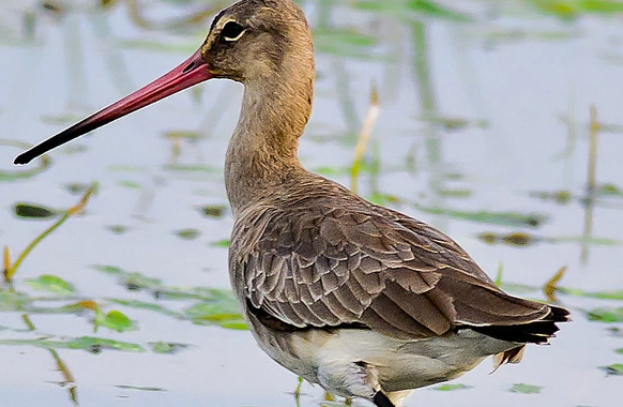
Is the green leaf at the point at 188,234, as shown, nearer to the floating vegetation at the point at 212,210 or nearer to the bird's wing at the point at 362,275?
the floating vegetation at the point at 212,210

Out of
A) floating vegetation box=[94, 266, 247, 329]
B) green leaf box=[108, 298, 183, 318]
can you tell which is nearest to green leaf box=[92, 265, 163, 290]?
floating vegetation box=[94, 266, 247, 329]

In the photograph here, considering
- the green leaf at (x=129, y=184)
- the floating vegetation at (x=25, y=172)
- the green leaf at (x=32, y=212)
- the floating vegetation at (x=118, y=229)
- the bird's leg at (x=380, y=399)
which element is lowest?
the bird's leg at (x=380, y=399)

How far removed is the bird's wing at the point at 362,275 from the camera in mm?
6410

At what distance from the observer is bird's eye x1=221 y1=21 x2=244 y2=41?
776 centimetres

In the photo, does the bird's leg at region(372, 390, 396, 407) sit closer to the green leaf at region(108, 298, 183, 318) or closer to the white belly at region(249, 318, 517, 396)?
the white belly at region(249, 318, 517, 396)

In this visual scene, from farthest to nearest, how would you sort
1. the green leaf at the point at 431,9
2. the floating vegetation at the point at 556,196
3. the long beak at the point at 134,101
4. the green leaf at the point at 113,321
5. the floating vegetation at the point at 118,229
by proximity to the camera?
the green leaf at the point at 431,9 < the floating vegetation at the point at 556,196 < the floating vegetation at the point at 118,229 < the green leaf at the point at 113,321 < the long beak at the point at 134,101

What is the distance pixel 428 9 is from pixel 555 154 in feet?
7.56

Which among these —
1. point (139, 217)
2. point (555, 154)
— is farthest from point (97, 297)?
point (555, 154)

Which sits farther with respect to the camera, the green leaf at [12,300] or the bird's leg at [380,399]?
the green leaf at [12,300]

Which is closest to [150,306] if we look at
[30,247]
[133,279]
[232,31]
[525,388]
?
[133,279]

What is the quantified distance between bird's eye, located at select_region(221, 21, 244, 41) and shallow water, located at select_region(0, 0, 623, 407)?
132cm

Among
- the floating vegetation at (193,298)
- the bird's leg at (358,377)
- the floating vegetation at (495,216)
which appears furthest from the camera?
the floating vegetation at (495,216)

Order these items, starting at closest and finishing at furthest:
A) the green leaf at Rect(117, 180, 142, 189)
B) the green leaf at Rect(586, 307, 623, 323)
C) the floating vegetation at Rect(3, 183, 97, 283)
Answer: the floating vegetation at Rect(3, 183, 97, 283) → the green leaf at Rect(586, 307, 623, 323) → the green leaf at Rect(117, 180, 142, 189)

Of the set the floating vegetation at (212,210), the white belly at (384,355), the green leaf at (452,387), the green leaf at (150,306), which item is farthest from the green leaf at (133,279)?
the white belly at (384,355)
